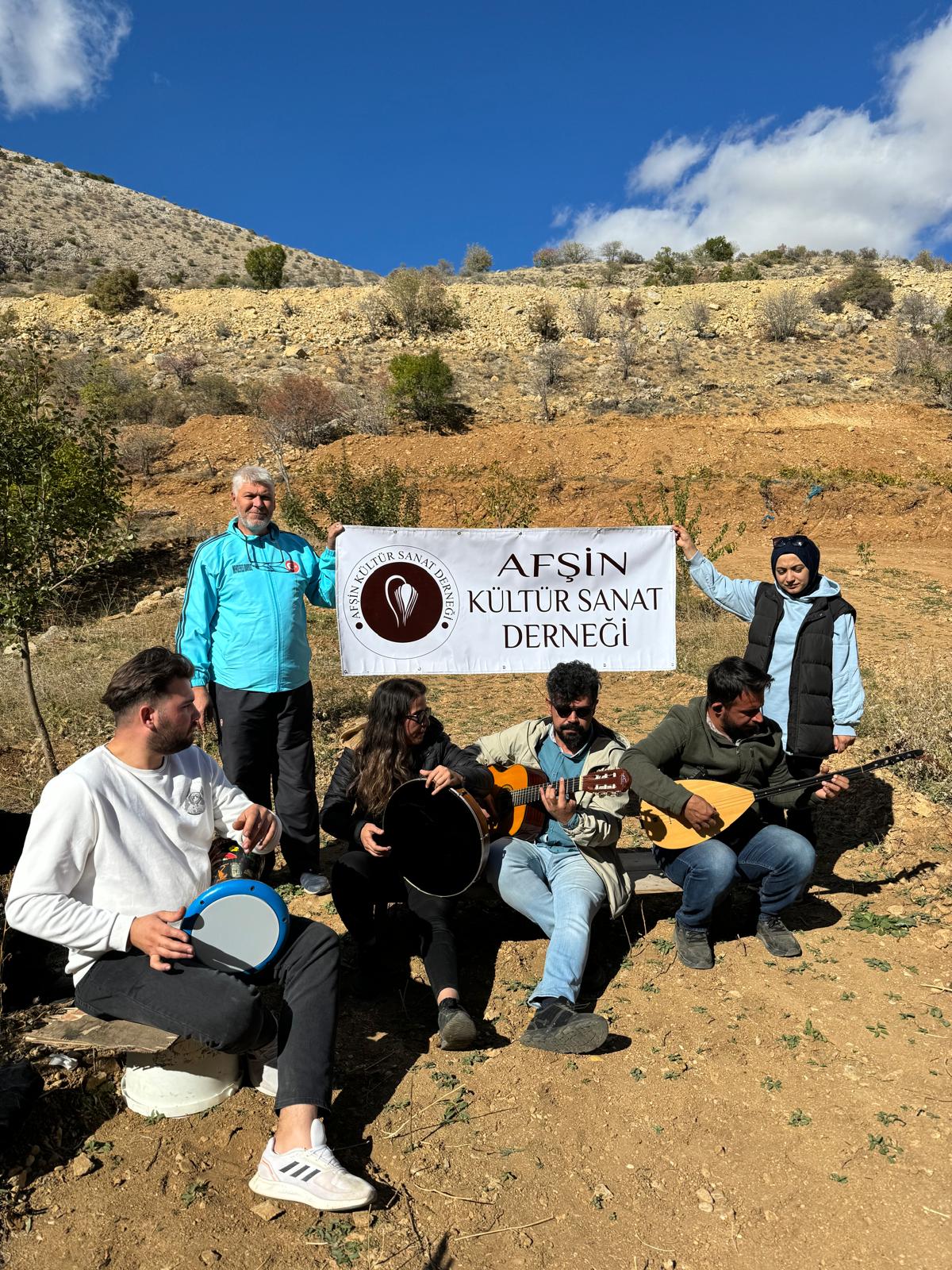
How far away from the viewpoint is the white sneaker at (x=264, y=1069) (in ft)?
9.98

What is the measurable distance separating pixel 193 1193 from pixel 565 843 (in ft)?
6.84

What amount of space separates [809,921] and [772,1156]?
1763 millimetres

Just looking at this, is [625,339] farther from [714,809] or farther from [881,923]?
[714,809]

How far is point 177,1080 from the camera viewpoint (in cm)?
298

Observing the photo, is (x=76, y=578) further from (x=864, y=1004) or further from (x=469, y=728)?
(x=864, y=1004)

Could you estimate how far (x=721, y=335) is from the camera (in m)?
33.3

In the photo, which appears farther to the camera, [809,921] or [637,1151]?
[809,921]

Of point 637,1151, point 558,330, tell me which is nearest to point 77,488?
point 637,1151

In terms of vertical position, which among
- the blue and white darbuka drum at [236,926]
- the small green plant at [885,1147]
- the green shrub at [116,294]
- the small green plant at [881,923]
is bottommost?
the small green plant at [885,1147]

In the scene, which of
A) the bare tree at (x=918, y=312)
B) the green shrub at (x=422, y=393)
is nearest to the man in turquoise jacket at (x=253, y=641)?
the green shrub at (x=422, y=393)

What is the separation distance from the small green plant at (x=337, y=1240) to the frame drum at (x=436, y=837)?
138 centimetres

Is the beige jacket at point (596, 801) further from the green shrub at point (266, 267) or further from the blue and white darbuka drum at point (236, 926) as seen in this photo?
the green shrub at point (266, 267)

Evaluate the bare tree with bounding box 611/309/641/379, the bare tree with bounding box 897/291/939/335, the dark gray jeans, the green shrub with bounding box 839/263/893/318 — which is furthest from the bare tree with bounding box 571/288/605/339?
the dark gray jeans

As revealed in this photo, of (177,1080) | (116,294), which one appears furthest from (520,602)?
(116,294)
